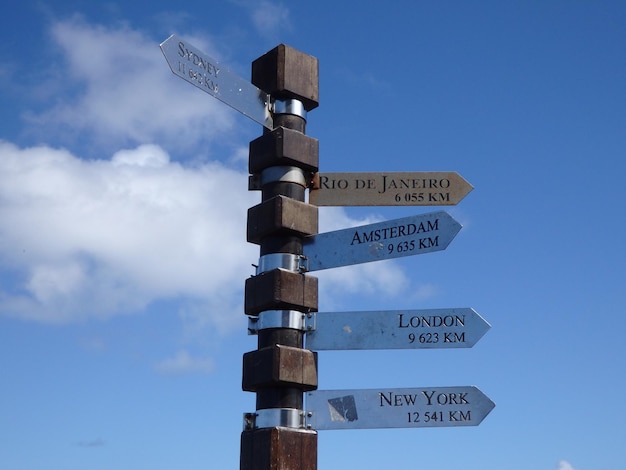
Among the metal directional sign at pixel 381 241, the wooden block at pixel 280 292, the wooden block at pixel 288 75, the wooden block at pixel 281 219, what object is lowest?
the wooden block at pixel 280 292

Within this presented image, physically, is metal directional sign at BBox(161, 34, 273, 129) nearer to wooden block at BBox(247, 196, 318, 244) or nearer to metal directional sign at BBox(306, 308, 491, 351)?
wooden block at BBox(247, 196, 318, 244)

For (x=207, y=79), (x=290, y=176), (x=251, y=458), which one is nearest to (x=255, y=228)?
(x=290, y=176)

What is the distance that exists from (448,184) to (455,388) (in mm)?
1474

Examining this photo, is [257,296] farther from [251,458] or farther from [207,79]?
[207,79]

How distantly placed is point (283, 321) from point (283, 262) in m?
0.40

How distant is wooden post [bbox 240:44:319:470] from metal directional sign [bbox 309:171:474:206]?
0.19m

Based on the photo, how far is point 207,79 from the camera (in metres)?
5.70

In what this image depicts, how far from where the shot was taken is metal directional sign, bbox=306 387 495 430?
539 cm

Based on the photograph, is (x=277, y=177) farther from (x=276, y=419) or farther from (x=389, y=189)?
(x=276, y=419)

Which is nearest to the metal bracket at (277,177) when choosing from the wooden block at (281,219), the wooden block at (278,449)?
the wooden block at (281,219)

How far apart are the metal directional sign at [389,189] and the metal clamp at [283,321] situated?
0.90m

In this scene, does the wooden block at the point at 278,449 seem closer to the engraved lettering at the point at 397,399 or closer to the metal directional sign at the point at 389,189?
the engraved lettering at the point at 397,399

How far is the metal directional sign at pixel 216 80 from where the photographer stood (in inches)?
216

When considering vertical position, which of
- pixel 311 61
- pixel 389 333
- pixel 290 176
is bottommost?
pixel 389 333
